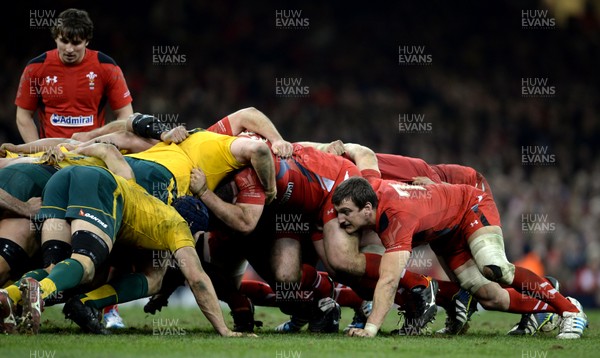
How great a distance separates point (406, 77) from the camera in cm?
1911

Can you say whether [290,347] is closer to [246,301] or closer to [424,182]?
[246,301]

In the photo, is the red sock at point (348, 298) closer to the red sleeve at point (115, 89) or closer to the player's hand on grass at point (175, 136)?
the player's hand on grass at point (175, 136)

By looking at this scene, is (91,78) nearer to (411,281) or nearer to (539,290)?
(411,281)

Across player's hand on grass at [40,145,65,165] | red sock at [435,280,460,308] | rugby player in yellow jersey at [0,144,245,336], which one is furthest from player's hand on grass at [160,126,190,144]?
red sock at [435,280,460,308]

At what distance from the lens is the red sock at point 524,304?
7.71 m

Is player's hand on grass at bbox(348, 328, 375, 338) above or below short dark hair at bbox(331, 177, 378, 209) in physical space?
below

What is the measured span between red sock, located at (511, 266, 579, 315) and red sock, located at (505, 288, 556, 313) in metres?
0.12

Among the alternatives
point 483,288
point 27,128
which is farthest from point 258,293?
point 27,128

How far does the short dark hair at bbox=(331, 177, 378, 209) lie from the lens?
7.30 metres

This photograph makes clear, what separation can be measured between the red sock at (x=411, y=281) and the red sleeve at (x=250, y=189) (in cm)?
126

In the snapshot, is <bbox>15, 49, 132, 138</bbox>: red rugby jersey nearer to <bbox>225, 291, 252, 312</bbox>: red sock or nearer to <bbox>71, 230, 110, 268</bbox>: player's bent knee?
<bbox>225, 291, 252, 312</bbox>: red sock

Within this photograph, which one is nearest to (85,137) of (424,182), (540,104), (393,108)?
(424,182)

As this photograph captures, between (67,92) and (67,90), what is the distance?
0.8 inches

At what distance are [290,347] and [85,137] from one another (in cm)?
318
